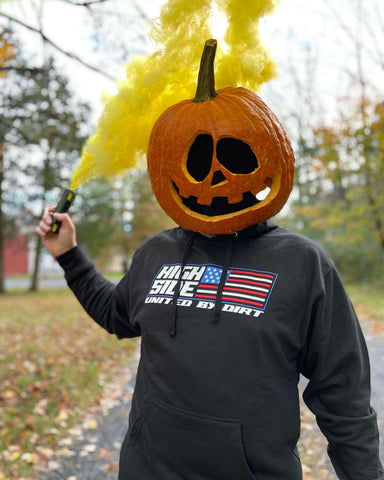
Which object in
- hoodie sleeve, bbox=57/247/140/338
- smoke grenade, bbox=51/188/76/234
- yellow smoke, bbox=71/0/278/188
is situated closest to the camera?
yellow smoke, bbox=71/0/278/188

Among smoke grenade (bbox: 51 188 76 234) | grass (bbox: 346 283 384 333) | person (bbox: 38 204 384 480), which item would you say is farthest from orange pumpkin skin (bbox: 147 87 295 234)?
grass (bbox: 346 283 384 333)

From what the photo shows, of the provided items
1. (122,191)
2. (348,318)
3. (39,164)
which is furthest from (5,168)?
(348,318)

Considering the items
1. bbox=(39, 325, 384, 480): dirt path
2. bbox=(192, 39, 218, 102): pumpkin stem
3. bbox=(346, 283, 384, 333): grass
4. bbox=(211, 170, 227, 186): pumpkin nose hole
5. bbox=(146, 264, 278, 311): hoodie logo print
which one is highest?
bbox=(192, 39, 218, 102): pumpkin stem

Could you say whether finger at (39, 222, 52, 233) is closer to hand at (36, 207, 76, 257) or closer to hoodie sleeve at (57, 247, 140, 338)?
hand at (36, 207, 76, 257)

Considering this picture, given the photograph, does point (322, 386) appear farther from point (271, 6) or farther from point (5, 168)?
point (5, 168)

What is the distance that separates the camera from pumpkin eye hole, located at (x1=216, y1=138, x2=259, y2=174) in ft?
5.25

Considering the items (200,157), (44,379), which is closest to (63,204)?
(200,157)

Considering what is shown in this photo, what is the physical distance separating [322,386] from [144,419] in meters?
0.66

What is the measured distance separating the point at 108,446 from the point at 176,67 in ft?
11.6

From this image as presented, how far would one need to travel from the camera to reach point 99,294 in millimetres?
1998

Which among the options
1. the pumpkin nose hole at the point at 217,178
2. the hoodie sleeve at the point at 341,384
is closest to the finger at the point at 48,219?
the pumpkin nose hole at the point at 217,178

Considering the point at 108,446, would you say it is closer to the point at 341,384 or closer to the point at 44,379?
the point at 44,379

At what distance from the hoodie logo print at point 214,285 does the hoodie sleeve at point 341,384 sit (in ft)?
0.64

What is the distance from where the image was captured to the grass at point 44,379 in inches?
149
